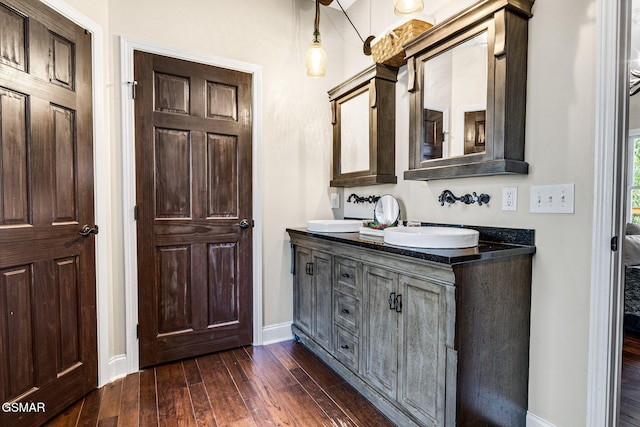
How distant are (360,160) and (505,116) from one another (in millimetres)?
1183

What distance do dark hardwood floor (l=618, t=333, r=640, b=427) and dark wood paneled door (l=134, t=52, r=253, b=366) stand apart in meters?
2.33

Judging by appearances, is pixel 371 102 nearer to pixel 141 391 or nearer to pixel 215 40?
pixel 215 40

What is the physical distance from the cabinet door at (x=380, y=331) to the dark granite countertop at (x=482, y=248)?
0.48 feet

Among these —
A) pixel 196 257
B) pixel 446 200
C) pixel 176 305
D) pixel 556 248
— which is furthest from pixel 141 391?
pixel 556 248

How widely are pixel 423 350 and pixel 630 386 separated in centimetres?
154

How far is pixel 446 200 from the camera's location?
2.03 metres

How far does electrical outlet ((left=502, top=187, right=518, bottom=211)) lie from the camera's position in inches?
65.2

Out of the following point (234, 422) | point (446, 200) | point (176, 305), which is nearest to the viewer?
point (234, 422)

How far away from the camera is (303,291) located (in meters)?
2.61

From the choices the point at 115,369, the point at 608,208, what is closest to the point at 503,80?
the point at 608,208

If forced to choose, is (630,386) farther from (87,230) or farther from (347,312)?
(87,230)

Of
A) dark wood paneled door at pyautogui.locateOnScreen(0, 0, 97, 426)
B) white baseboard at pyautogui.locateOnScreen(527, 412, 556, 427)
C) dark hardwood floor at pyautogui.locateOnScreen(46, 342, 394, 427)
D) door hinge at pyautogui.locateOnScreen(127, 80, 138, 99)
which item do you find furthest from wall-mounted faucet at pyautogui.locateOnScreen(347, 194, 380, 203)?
dark wood paneled door at pyautogui.locateOnScreen(0, 0, 97, 426)

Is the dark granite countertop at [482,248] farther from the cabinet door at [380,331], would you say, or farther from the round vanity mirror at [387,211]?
the round vanity mirror at [387,211]

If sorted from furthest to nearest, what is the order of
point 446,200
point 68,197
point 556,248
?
point 446,200, point 68,197, point 556,248
